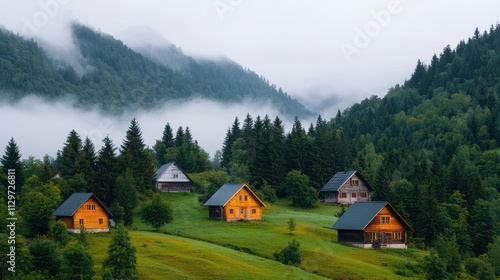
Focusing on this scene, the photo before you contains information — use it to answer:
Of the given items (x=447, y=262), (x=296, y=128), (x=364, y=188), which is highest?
(x=296, y=128)

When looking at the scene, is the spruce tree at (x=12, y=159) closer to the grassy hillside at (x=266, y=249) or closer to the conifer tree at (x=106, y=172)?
the conifer tree at (x=106, y=172)

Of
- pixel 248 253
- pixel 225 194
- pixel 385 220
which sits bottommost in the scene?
pixel 248 253

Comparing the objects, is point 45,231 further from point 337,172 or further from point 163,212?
point 337,172

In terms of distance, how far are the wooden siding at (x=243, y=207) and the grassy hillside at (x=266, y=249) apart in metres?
2.24

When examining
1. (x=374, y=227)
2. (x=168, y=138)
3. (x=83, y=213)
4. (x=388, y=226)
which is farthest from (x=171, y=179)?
(x=388, y=226)

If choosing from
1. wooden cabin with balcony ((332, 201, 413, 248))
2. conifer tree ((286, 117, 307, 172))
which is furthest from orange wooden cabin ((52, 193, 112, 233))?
conifer tree ((286, 117, 307, 172))

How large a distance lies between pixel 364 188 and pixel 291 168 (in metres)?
14.5

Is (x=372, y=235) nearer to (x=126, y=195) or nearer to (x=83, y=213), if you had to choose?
(x=126, y=195)

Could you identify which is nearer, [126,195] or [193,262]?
[193,262]

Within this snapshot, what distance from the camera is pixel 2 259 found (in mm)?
62781

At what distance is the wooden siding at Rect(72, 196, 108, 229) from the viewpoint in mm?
87562

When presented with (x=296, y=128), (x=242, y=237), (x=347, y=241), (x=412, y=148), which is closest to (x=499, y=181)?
(x=412, y=148)

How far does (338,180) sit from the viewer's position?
13588 centimetres

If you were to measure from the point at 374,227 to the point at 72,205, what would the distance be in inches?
1456
